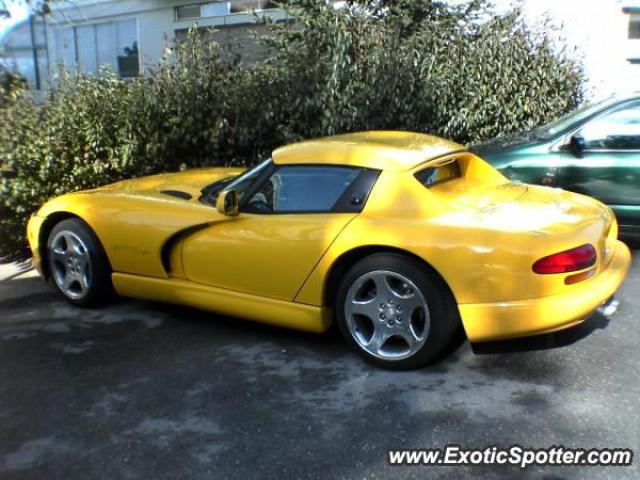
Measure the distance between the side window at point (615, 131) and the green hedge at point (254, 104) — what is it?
189cm

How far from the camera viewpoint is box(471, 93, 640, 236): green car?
5.36m

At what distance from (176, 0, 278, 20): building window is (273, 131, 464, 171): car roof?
32.8 feet

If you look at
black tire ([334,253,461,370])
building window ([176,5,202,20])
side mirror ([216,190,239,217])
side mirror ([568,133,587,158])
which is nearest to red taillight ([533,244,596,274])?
black tire ([334,253,461,370])

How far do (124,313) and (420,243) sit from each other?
2496 mm

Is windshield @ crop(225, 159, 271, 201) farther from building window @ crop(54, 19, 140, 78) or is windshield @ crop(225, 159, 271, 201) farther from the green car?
building window @ crop(54, 19, 140, 78)

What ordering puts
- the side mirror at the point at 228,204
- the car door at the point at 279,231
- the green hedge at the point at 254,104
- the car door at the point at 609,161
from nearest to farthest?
the car door at the point at 279,231 → the side mirror at the point at 228,204 → the car door at the point at 609,161 → the green hedge at the point at 254,104

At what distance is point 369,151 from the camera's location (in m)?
3.74

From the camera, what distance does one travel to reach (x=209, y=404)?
3.26 m

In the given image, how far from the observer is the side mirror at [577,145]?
18.0 ft

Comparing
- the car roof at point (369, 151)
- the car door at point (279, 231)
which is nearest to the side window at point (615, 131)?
the car roof at point (369, 151)

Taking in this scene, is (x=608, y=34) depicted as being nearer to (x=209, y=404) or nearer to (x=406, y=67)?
(x=406, y=67)

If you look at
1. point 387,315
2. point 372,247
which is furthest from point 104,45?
point 387,315

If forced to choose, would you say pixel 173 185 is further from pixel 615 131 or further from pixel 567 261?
pixel 615 131

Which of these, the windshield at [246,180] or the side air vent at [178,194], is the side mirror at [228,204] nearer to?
the windshield at [246,180]
